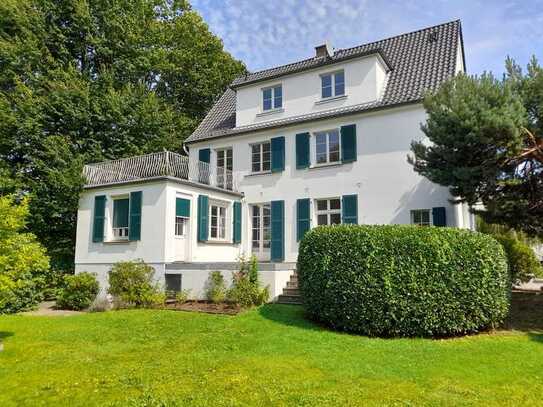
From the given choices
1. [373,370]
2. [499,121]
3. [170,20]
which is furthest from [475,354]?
[170,20]

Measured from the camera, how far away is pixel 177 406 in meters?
4.95

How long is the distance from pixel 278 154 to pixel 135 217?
593cm

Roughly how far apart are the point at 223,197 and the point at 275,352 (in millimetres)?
9555

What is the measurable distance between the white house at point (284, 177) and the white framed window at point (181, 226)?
0.04 meters

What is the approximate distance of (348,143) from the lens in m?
14.8

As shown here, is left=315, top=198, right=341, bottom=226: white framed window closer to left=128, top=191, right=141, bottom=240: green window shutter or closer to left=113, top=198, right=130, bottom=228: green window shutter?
left=128, top=191, right=141, bottom=240: green window shutter

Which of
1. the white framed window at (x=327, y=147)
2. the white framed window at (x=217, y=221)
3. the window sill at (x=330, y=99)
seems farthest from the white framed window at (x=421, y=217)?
the white framed window at (x=217, y=221)

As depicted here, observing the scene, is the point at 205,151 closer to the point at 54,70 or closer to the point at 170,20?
the point at 54,70

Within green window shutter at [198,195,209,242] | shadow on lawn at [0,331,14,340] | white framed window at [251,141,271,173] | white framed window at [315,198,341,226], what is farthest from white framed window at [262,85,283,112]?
shadow on lawn at [0,331,14,340]

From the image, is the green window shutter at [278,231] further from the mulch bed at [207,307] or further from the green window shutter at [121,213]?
the green window shutter at [121,213]

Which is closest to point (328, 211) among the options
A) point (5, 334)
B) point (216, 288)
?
point (216, 288)

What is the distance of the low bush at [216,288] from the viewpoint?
12.2 meters

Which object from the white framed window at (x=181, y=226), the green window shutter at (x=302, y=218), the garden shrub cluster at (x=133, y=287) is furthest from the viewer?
the green window shutter at (x=302, y=218)

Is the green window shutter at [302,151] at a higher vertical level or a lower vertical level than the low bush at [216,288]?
higher
